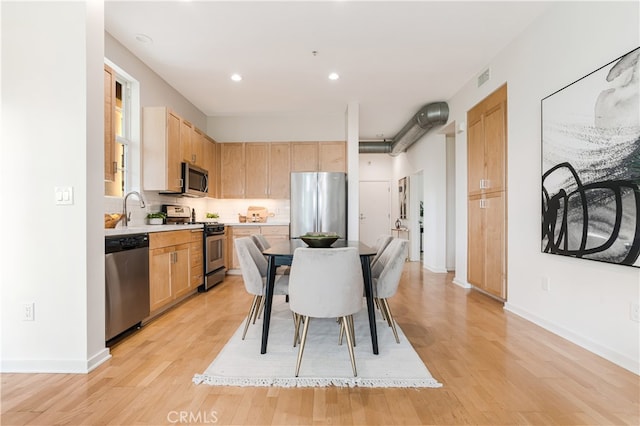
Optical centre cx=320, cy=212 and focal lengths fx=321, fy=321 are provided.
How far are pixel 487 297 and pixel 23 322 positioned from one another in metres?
4.47

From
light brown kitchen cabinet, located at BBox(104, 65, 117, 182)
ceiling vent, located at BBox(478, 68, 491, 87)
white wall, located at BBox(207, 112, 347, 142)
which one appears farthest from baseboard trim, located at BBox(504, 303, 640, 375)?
light brown kitchen cabinet, located at BBox(104, 65, 117, 182)

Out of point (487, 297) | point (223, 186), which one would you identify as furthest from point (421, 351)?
point (223, 186)

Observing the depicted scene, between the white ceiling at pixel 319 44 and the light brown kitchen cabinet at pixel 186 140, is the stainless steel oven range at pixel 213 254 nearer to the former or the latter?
the light brown kitchen cabinet at pixel 186 140

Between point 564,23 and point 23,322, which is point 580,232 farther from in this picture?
point 23,322

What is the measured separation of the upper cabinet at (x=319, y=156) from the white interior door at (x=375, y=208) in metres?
2.68

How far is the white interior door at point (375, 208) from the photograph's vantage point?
8344mm

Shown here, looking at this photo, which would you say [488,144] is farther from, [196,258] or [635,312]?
[196,258]

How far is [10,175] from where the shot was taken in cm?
213

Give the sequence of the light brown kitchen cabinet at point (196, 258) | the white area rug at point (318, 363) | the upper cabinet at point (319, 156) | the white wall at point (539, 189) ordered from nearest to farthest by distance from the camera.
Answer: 1. the white area rug at point (318, 363)
2. the white wall at point (539, 189)
3. the light brown kitchen cabinet at point (196, 258)
4. the upper cabinet at point (319, 156)

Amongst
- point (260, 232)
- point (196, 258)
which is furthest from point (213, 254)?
point (260, 232)

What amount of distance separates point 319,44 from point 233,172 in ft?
10.2

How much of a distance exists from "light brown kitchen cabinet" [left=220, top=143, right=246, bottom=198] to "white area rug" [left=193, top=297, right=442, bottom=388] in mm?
3471

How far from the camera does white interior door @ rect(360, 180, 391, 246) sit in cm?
834

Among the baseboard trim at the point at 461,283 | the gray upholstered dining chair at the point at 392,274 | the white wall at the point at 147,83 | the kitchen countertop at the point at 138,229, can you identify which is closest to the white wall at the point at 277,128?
the white wall at the point at 147,83
